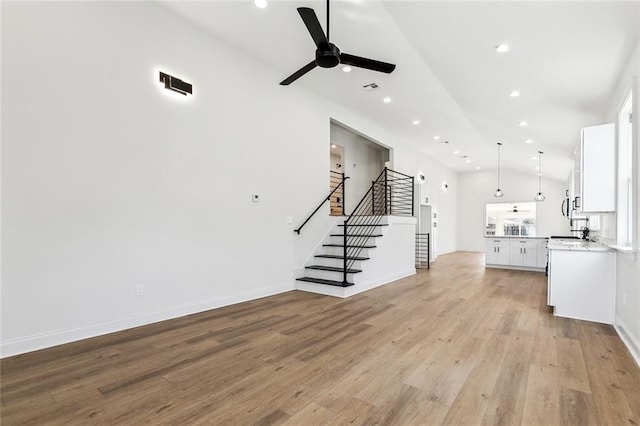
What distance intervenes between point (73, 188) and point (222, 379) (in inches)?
95.1

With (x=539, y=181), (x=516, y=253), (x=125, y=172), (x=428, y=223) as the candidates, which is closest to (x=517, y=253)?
(x=516, y=253)

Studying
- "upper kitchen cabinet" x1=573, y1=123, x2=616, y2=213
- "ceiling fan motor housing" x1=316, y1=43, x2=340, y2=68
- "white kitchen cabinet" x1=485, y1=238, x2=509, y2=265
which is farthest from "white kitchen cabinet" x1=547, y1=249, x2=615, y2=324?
"white kitchen cabinet" x1=485, y1=238, x2=509, y2=265

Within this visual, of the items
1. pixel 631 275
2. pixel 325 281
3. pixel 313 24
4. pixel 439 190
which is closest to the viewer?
pixel 313 24

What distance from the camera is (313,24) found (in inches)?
114

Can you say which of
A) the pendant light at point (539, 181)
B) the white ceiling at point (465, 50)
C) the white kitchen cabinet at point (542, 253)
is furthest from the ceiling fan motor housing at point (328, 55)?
the pendant light at point (539, 181)

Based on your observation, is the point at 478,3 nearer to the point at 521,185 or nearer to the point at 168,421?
the point at 168,421

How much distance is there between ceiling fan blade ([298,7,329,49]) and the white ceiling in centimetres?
78

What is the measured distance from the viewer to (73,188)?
122 inches

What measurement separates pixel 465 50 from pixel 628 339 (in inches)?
140

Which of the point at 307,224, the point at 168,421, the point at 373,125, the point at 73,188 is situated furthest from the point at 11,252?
the point at 373,125

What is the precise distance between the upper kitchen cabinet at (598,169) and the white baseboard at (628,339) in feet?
4.28

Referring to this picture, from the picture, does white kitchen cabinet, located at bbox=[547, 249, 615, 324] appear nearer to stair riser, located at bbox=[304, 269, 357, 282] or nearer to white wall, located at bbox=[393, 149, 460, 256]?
stair riser, located at bbox=[304, 269, 357, 282]

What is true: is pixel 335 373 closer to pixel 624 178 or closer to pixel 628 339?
pixel 628 339

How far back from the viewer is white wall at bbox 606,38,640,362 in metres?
2.88
